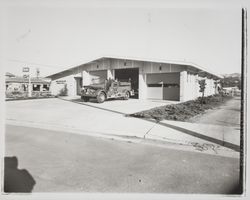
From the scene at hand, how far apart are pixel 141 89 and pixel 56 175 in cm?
1560

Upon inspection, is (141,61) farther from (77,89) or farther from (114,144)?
(114,144)

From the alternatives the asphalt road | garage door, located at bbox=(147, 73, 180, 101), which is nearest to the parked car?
garage door, located at bbox=(147, 73, 180, 101)

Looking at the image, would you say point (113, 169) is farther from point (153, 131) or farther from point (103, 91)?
point (103, 91)

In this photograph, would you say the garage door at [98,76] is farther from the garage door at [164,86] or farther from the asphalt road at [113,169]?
the asphalt road at [113,169]

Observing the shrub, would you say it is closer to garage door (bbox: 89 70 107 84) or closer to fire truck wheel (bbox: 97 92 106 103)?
garage door (bbox: 89 70 107 84)

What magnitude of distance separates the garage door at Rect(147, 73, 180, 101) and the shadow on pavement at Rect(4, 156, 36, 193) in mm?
15193

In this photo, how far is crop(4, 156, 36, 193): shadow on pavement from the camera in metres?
3.07

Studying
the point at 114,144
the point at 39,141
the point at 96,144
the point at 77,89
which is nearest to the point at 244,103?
the point at 114,144

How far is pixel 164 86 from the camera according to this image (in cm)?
1777

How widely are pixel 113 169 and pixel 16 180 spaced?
68.7 inches

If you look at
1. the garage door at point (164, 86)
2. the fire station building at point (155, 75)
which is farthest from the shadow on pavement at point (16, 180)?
the garage door at point (164, 86)

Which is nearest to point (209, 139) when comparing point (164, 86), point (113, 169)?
point (113, 169)

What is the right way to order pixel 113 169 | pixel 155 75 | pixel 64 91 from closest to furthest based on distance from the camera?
1. pixel 113 169
2. pixel 155 75
3. pixel 64 91

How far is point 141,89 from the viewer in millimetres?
18484
